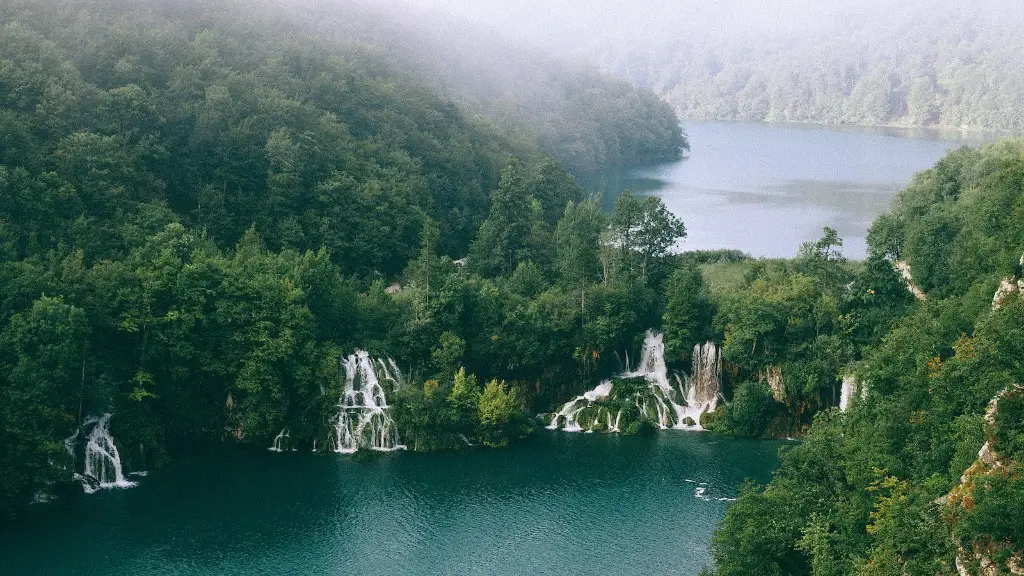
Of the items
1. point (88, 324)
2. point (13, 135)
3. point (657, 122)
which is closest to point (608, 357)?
point (88, 324)

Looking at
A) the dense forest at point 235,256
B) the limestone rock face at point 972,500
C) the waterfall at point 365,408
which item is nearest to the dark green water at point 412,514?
the waterfall at point 365,408

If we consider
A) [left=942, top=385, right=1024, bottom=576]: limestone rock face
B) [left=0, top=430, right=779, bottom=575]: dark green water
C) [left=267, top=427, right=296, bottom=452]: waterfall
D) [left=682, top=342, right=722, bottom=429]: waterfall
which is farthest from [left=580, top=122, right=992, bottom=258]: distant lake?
[left=942, top=385, right=1024, bottom=576]: limestone rock face

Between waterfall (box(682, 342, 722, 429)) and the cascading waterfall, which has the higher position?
waterfall (box(682, 342, 722, 429))

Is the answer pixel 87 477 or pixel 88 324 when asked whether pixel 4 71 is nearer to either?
pixel 88 324

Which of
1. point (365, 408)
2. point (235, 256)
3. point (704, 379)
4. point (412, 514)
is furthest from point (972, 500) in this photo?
point (235, 256)

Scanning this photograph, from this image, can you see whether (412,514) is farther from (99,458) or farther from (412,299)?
(412,299)

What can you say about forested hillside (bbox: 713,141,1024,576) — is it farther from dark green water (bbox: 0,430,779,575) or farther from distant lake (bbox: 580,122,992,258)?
distant lake (bbox: 580,122,992,258)
